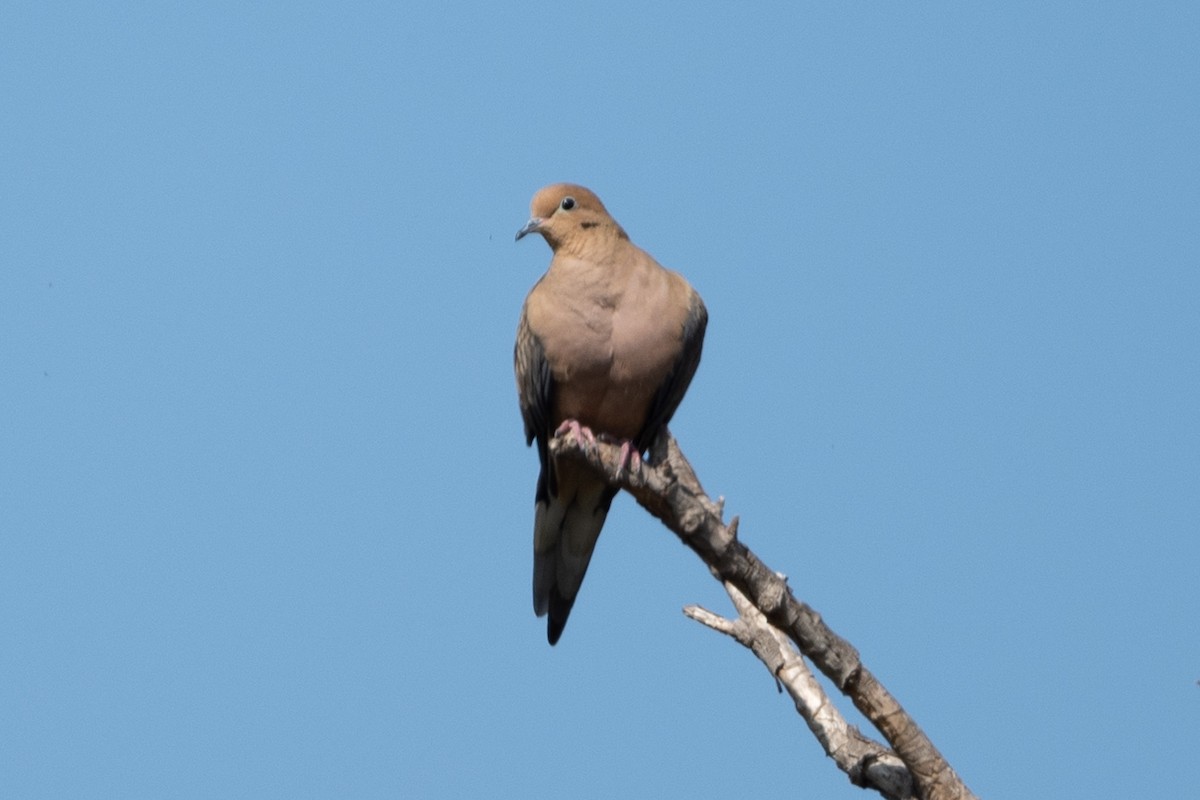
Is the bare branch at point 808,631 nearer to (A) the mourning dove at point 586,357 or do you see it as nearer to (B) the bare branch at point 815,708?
(B) the bare branch at point 815,708

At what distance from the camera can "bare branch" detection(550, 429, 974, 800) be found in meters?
5.20

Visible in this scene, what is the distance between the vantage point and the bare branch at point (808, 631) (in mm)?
5199

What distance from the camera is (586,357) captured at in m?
6.13

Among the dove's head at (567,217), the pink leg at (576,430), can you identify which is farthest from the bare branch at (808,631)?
the dove's head at (567,217)

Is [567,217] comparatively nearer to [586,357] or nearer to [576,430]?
[586,357]

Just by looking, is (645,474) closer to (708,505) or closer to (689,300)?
(708,505)

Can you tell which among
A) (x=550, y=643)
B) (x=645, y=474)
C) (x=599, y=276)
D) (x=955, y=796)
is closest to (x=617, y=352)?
(x=599, y=276)

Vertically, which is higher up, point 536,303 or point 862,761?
point 536,303

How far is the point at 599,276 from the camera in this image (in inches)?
245

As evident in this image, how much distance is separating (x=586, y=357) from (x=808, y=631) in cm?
143

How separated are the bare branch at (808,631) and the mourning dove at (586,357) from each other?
58 cm

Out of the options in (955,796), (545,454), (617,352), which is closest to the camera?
(955,796)

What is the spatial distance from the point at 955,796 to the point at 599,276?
2.22 m

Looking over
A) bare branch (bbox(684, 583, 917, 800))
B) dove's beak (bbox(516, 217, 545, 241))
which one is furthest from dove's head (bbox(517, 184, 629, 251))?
bare branch (bbox(684, 583, 917, 800))
